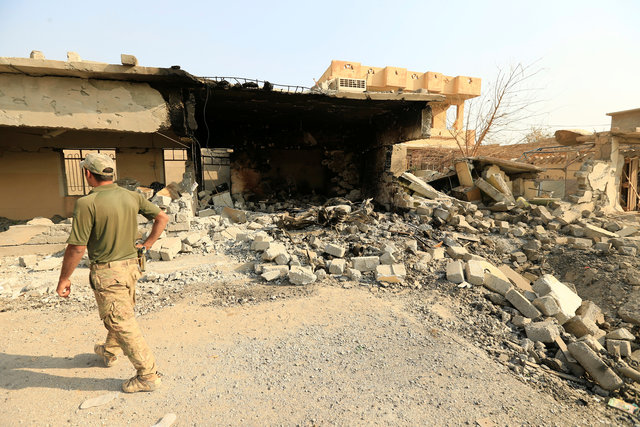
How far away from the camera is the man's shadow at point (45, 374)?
243cm

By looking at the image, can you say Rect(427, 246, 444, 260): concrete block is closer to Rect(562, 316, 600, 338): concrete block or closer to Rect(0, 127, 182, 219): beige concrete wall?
Rect(562, 316, 600, 338): concrete block

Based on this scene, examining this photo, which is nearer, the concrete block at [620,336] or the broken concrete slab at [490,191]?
the concrete block at [620,336]

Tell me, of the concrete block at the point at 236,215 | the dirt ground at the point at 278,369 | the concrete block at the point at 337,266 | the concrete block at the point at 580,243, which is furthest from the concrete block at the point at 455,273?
the concrete block at the point at 236,215

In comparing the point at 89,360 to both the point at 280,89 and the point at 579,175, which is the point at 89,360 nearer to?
the point at 280,89

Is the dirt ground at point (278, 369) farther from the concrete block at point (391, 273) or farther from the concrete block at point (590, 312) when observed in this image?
the concrete block at point (590, 312)

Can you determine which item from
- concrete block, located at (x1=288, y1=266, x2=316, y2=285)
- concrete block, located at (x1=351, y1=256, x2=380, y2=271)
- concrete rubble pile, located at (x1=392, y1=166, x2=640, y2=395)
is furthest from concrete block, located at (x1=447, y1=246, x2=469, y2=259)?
concrete block, located at (x1=288, y1=266, x2=316, y2=285)

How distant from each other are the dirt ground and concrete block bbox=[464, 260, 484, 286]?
61cm

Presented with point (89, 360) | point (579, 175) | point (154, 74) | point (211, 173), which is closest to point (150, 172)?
point (211, 173)

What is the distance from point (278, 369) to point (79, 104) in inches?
203

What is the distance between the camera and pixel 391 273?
14.4 feet

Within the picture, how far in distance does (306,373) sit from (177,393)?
96cm

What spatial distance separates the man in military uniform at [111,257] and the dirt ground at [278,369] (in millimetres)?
369

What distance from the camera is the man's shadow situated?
7.98ft

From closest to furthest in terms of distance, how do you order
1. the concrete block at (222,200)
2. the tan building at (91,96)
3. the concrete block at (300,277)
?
the concrete block at (300,277) → the tan building at (91,96) → the concrete block at (222,200)
